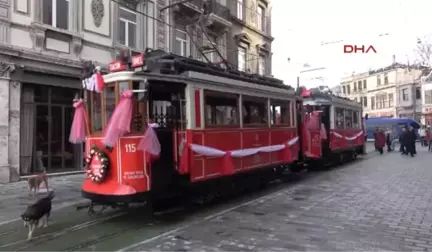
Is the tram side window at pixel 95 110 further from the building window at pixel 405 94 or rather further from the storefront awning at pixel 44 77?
the building window at pixel 405 94

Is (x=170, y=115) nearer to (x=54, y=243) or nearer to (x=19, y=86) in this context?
(x=54, y=243)

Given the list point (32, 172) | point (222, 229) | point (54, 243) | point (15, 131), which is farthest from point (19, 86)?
point (222, 229)

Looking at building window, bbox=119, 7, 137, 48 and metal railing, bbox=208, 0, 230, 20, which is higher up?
metal railing, bbox=208, 0, 230, 20

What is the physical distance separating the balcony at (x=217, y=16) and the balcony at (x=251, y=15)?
3.39 feet

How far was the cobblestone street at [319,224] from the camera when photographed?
21.2 ft

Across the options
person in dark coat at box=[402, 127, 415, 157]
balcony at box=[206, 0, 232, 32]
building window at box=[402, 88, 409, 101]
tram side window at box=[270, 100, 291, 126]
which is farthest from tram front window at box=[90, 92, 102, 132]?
building window at box=[402, 88, 409, 101]

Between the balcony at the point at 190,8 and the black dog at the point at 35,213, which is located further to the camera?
the balcony at the point at 190,8

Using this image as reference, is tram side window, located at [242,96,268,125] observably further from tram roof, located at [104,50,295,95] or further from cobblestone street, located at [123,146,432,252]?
cobblestone street, located at [123,146,432,252]

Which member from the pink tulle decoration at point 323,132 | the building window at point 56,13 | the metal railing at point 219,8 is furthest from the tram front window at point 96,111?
the metal railing at point 219,8

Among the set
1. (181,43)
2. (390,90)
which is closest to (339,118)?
(181,43)

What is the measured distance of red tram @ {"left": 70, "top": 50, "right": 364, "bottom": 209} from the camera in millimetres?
7793

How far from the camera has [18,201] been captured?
34.3 feet

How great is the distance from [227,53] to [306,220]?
750 inches

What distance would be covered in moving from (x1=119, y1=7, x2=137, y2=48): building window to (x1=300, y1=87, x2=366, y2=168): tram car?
7404 millimetres
